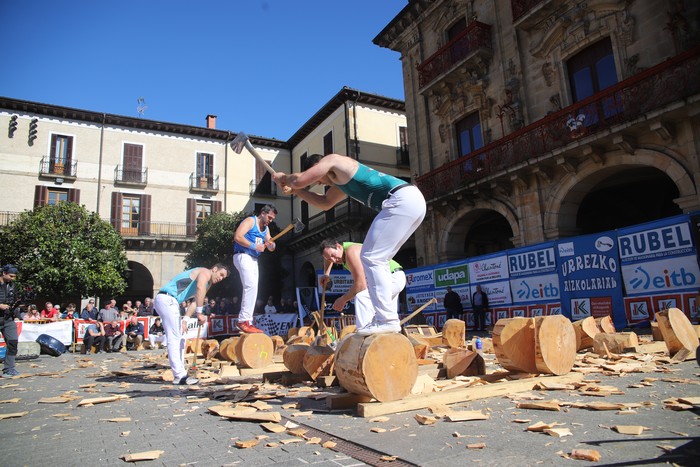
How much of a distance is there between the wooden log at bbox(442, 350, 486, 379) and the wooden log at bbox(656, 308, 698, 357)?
2.69 metres

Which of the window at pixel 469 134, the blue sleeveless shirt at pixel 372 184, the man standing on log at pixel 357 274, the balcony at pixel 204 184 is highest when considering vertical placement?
the balcony at pixel 204 184

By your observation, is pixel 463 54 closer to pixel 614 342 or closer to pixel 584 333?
pixel 584 333

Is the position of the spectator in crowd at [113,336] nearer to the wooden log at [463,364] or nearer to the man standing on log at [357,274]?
the man standing on log at [357,274]

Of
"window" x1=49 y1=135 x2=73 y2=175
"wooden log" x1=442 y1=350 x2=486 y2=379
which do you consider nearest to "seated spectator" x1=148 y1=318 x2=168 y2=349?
"wooden log" x1=442 y1=350 x2=486 y2=379

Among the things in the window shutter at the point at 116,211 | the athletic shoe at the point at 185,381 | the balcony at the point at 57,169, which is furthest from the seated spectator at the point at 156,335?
the balcony at the point at 57,169

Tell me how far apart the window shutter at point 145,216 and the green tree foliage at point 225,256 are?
A: 3.88m

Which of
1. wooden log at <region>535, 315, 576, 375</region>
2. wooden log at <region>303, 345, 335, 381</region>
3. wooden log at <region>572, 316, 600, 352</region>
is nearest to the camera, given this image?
wooden log at <region>535, 315, 576, 375</region>

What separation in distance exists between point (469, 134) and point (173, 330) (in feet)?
53.3

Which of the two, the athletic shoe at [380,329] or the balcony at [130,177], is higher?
the balcony at [130,177]

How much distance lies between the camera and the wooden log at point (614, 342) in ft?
21.1

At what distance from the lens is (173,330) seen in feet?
21.3

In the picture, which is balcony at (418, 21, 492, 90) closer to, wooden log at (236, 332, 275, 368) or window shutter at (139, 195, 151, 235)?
wooden log at (236, 332, 275, 368)

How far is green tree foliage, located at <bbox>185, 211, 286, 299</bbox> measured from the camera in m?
28.9

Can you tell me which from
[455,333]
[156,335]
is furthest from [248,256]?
[156,335]
